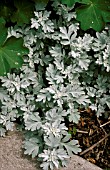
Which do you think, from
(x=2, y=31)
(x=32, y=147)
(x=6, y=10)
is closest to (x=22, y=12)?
(x=6, y=10)

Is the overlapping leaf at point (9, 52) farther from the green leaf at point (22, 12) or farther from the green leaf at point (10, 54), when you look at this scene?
the green leaf at point (22, 12)

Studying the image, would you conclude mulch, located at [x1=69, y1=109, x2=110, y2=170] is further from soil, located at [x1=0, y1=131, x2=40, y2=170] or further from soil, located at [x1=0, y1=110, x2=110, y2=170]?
soil, located at [x1=0, y1=131, x2=40, y2=170]

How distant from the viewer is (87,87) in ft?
11.0

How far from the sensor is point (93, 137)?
3363 mm

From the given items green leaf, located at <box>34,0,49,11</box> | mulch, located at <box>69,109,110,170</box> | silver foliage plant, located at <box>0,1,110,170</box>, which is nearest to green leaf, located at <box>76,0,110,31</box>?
silver foliage plant, located at <box>0,1,110,170</box>

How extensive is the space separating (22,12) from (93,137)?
0.92 m

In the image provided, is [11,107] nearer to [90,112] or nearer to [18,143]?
[18,143]

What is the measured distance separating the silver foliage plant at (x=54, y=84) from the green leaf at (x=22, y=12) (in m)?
0.05

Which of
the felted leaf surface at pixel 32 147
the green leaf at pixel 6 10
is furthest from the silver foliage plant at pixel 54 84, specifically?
the green leaf at pixel 6 10

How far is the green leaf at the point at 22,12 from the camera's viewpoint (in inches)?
127

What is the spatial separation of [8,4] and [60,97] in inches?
26.7

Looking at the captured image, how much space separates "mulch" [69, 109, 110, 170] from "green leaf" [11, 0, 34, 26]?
72 cm

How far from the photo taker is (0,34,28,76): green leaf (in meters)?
3.07

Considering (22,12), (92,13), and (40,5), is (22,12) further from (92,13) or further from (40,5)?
(92,13)
